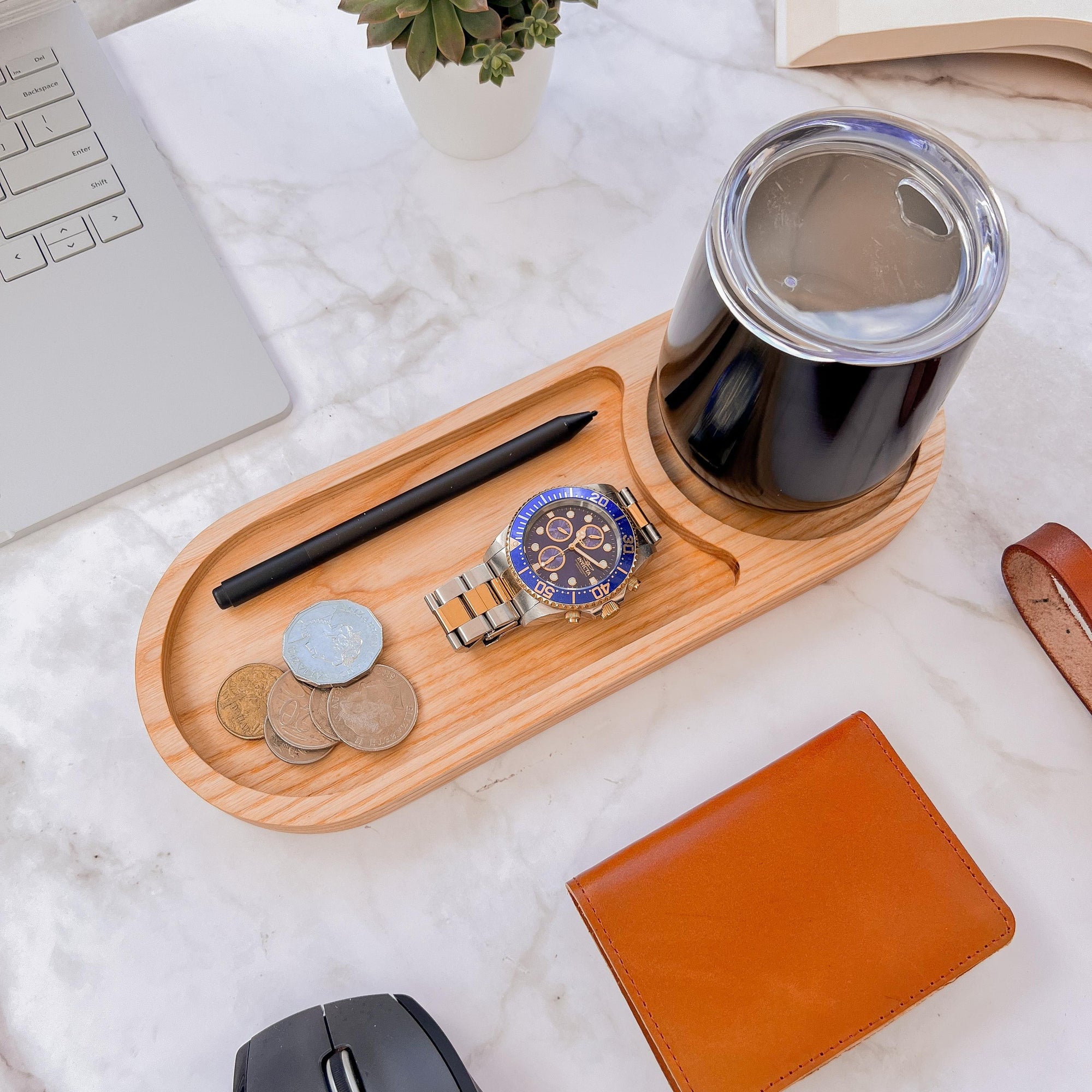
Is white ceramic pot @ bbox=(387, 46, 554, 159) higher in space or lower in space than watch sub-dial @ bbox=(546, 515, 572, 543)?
higher

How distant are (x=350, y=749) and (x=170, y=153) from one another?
1.58 feet

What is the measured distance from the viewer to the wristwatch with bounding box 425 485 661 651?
20.8 inches

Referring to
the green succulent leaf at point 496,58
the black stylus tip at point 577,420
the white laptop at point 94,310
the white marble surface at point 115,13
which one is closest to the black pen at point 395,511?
the black stylus tip at point 577,420

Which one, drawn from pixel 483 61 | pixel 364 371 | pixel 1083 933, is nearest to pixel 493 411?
pixel 364 371

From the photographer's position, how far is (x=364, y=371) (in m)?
0.64

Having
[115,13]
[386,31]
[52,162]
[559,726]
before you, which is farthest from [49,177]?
[559,726]

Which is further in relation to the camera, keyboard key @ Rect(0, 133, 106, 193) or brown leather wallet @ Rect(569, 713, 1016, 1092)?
keyboard key @ Rect(0, 133, 106, 193)

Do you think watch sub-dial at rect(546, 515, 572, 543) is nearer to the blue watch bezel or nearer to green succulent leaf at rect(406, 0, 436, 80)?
the blue watch bezel

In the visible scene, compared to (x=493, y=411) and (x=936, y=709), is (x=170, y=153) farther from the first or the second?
(x=936, y=709)

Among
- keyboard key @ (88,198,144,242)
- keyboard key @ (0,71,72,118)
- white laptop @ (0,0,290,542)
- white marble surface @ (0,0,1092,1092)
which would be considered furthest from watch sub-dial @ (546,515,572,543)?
keyboard key @ (0,71,72,118)

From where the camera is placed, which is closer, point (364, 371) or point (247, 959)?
point (247, 959)

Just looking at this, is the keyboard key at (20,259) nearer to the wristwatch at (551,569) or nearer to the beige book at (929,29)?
the wristwatch at (551,569)

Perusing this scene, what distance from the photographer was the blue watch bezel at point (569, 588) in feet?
1.71

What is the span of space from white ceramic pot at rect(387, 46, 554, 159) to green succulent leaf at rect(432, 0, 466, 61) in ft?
0.12
